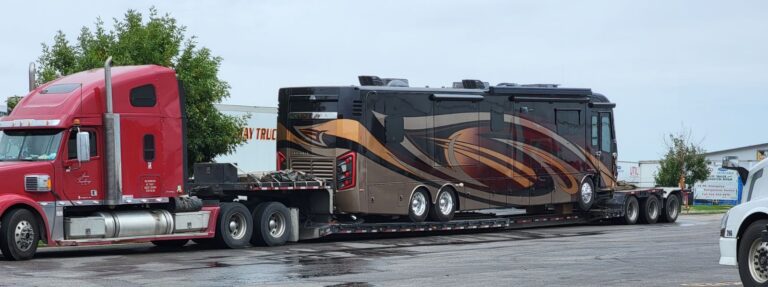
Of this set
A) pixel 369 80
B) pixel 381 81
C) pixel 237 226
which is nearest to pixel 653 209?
pixel 381 81

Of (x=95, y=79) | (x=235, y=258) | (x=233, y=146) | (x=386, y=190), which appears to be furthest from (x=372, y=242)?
(x=233, y=146)

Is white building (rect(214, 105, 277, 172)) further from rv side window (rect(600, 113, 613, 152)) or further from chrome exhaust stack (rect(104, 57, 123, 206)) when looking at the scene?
chrome exhaust stack (rect(104, 57, 123, 206))

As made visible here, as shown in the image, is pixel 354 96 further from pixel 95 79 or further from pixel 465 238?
pixel 95 79

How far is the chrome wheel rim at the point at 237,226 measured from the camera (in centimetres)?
2355

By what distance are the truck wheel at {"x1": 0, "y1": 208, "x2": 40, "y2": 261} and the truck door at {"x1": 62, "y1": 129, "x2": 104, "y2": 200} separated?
3.23 ft

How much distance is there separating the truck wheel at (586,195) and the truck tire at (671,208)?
128 inches

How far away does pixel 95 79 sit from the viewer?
21203mm

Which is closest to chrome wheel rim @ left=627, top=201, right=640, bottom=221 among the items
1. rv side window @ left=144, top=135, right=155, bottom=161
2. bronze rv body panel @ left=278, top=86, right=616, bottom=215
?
bronze rv body panel @ left=278, top=86, right=616, bottom=215

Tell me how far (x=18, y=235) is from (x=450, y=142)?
11.0 metres

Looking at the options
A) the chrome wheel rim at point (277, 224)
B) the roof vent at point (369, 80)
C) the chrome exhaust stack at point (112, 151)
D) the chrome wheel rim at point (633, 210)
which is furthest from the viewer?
the chrome wheel rim at point (633, 210)

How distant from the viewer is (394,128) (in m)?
26.2

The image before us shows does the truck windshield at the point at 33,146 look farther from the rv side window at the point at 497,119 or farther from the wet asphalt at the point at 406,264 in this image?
the rv side window at the point at 497,119

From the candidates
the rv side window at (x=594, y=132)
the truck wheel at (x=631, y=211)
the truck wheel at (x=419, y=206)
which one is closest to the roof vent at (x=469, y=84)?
the truck wheel at (x=419, y=206)

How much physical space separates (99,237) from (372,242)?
20.4ft
